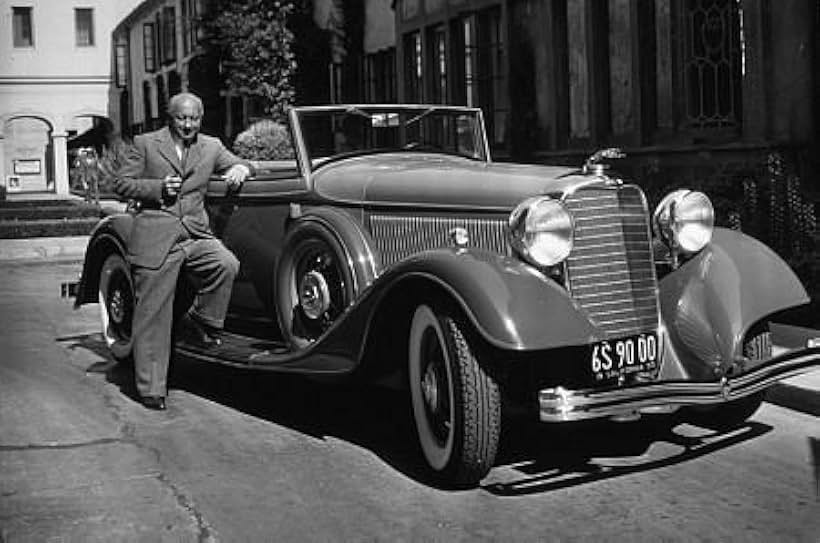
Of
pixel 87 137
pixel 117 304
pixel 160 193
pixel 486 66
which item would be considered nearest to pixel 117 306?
pixel 117 304

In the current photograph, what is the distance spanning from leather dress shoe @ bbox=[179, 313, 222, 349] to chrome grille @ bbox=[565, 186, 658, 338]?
8.58 feet

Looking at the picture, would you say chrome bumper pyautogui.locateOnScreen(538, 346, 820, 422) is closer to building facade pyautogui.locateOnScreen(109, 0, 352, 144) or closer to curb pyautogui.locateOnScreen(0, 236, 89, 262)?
building facade pyautogui.locateOnScreen(109, 0, 352, 144)

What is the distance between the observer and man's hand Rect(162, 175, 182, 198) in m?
6.50

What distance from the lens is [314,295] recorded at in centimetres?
615

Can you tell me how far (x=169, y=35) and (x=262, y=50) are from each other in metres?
13.9

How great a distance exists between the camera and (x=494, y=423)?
4.69m

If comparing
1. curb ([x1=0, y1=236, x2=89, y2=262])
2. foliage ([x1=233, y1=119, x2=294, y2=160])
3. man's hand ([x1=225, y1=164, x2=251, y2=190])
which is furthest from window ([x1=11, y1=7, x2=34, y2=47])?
foliage ([x1=233, y1=119, x2=294, y2=160])

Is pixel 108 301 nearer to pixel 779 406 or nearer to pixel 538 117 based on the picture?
pixel 779 406

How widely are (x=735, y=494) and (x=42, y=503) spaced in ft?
9.49

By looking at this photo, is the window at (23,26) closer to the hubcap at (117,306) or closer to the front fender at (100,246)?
the front fender at (100,246)

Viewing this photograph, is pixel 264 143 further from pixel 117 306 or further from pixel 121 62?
pixel 121 62

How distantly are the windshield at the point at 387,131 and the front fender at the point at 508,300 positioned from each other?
6.27 feet

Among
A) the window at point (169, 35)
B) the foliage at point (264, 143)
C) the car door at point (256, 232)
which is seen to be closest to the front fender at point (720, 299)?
the car door at point (256, 232)

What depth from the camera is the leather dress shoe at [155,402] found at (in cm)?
653
